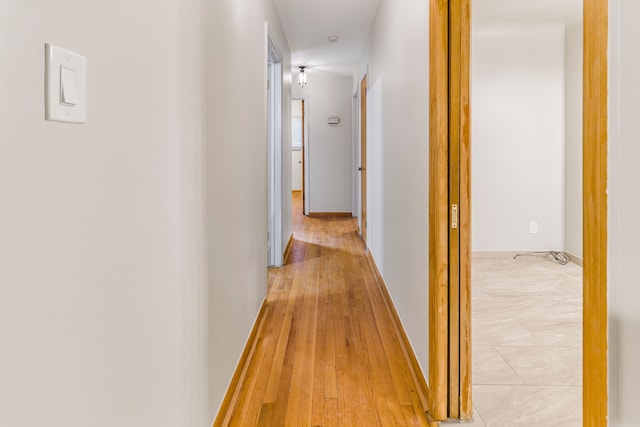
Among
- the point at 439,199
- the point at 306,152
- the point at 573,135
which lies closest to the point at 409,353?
the point at 439,199

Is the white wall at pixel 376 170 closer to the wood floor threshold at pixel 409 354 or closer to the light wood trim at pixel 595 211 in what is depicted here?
the wood floor threshold at pixel 409 354

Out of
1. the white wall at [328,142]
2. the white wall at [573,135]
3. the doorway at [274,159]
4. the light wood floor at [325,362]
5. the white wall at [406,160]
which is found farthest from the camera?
the white wall at [328,142]

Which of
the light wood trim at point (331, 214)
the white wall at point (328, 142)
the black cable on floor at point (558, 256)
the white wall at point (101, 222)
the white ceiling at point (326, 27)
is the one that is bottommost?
the black cable on floor at point (558, 256)

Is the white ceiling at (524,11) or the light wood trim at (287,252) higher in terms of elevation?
the white ceiling at (524,11)

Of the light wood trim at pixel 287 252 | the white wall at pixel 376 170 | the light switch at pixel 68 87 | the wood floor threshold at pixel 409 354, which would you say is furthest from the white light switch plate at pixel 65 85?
the light wood trim at pixel 287 252

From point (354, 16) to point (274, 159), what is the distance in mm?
1599

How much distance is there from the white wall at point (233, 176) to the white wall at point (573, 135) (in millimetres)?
3345

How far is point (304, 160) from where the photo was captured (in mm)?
8078

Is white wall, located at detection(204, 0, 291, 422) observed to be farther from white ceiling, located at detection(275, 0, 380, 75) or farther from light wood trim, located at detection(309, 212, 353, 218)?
light wood trim, located at detection(309, 212, 353, 218)

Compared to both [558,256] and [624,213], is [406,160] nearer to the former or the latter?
[624,213]

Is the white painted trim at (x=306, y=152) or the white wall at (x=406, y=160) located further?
the white painted trim at (x=306, y=152)

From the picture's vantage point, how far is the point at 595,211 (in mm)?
745

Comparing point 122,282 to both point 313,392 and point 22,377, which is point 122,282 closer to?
point 22,377

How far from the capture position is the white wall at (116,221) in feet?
2.08
